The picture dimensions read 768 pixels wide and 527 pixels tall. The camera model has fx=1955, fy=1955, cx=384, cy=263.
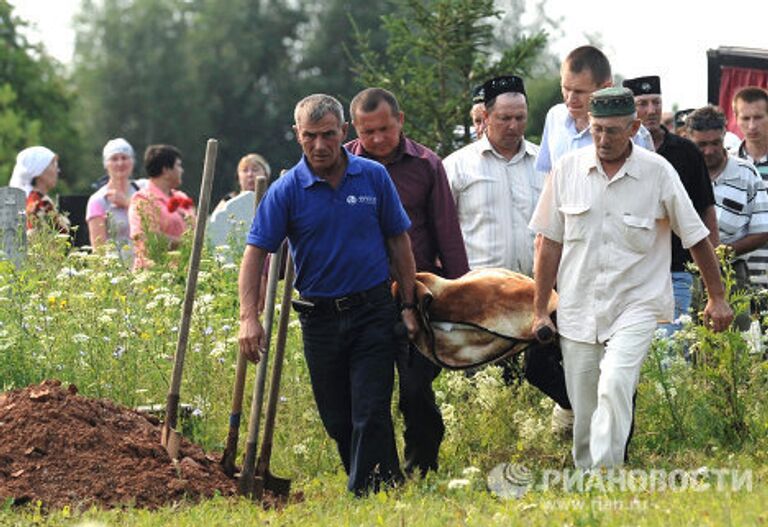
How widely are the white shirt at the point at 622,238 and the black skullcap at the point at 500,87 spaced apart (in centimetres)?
216

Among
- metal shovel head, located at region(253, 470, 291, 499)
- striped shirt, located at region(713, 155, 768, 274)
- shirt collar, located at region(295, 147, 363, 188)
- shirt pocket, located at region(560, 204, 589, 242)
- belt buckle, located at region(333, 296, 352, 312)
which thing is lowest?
metal shovel head, located at region(253, 470, 291, 499)

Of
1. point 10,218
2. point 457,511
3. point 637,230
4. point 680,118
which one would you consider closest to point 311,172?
point 637,230

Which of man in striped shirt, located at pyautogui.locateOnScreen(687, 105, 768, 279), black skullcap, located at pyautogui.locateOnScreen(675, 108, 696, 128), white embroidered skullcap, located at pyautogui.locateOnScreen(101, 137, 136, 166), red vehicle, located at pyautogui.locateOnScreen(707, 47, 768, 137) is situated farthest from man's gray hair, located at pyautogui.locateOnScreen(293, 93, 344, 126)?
red vehicle, located at pyautogui.locateOnScreen(707, 47, 768, 137)

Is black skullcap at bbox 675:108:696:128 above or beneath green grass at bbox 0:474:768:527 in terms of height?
above

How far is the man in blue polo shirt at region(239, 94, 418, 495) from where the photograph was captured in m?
9.82

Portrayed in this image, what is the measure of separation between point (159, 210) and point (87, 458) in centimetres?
685

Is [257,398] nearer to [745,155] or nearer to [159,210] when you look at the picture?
[745,155]

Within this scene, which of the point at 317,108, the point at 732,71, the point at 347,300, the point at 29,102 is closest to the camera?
the point at 317,108

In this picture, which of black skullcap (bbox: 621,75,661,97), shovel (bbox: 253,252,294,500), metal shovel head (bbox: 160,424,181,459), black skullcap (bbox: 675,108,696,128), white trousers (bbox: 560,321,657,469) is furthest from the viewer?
black skullcap (bbox: 675,108,696,128)

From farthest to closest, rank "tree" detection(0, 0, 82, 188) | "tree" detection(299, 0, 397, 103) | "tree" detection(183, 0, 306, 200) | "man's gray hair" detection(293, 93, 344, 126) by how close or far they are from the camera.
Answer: "tree" detection(299, 0, 397, 103), "tree" detection(183, 0, 306, 200), "tree" detection(0, 0, 82, 188), "man's gray hair" detection(293, 93, 344, 126)

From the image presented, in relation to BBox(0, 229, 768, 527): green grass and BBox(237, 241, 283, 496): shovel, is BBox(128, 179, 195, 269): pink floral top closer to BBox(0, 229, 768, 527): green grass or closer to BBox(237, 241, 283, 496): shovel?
BBox(0, 229, 768, 527): green grass

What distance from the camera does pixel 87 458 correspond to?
33.3 ft

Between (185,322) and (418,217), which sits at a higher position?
(418,217)

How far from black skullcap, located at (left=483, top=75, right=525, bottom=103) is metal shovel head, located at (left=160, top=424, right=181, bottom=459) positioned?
308cm
